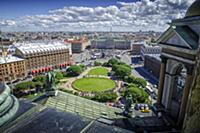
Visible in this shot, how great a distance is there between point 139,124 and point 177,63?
26.1 ft

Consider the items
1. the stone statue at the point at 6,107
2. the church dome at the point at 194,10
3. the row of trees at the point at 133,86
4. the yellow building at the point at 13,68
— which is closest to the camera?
the stone statue at the point at 6,107

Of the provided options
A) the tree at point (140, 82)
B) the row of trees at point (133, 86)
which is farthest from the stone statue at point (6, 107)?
the tree at point (140, 82)

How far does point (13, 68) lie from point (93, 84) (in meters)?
37.0

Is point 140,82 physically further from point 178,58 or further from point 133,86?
point 178,58

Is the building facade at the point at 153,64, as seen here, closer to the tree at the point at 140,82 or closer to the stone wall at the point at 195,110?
the tree at the point at 140,82

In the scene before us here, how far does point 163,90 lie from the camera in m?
21.9

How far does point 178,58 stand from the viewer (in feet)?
59.4

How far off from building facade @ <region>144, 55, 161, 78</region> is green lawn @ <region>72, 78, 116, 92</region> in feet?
77.4

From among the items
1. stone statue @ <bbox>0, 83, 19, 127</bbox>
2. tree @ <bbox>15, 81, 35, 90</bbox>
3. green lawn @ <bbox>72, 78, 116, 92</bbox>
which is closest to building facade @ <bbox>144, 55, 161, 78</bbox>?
green lawn @ <bbox>72, 78, 116, 92</bbox>

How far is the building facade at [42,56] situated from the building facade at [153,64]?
49428 mm

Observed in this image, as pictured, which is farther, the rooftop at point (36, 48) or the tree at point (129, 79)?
the rooftop at point (36, 48)

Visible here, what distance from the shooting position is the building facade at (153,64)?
83.8 meters

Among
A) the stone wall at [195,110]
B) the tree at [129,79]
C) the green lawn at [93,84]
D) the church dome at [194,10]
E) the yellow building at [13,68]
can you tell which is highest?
the church dome at [194,10]

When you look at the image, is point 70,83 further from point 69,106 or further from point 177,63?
point 177,63
